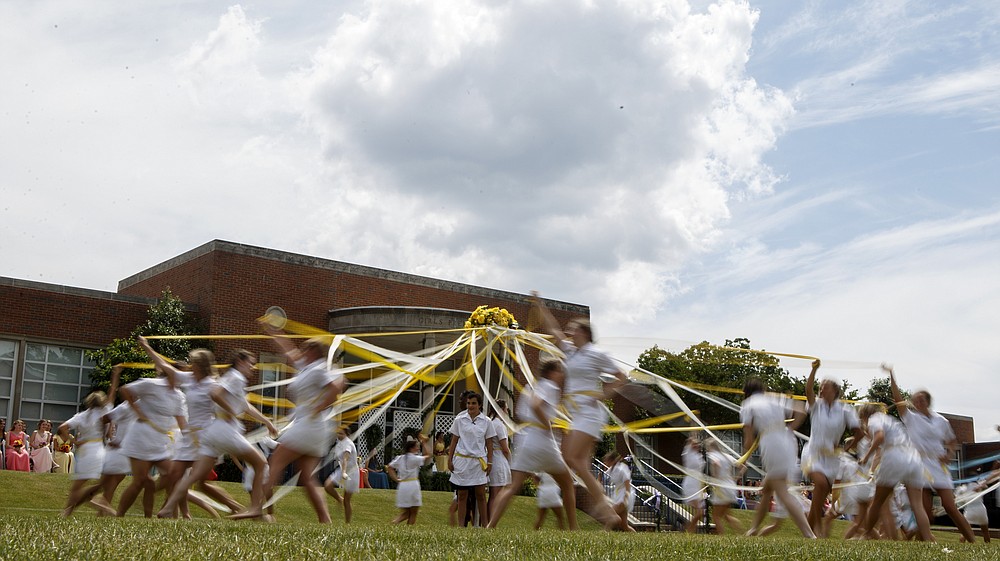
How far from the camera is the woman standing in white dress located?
409 inches

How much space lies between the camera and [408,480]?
1354cm

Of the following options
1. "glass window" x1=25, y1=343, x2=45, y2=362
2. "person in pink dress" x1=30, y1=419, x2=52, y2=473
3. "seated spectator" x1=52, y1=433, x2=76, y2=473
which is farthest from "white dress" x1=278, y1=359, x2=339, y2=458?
"glass window" x1=25, y1=343, x2=45, y2=362

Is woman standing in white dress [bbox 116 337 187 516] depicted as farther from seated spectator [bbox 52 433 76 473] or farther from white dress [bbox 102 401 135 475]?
seated spectator [bbox 52 433 76 473]

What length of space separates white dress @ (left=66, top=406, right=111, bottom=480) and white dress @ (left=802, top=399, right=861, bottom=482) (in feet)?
28.7

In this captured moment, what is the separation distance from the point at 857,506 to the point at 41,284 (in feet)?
63.0

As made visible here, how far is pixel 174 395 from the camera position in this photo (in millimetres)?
10695

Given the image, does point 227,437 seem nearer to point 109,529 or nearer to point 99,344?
point 109,529

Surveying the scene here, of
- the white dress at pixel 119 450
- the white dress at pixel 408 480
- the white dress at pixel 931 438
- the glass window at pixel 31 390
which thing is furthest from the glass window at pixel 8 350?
the white dress at pixel 931 438

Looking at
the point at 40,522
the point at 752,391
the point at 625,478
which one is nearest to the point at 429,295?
the point at 625,478

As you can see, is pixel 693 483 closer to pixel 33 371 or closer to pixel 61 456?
pixel 61 456

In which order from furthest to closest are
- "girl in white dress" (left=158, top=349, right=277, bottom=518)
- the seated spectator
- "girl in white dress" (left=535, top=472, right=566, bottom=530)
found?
the seated spectator < "girl in white dress" (left=535, top=472, right=566, bottom=530) < "girl in white dress" (left=158, top=349, right=277, bottom=518)

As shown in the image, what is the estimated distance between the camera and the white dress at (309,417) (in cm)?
922

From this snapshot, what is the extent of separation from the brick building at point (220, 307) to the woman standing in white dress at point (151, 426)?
14.4 metres

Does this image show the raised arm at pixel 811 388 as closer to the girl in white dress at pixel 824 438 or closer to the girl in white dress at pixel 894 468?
the girl in white dress at pixel 824 438
